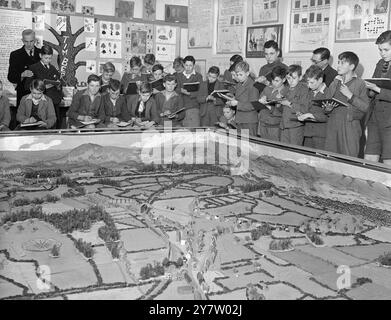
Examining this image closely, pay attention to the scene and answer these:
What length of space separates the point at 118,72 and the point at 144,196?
5.33 metres

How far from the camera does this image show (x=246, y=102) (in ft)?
23.9

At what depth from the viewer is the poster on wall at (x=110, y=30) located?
1002cm

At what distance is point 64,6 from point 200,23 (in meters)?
2.60

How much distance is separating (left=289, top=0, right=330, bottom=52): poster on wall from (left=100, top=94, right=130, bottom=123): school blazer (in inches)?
106

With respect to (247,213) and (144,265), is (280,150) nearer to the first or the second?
(247,213)

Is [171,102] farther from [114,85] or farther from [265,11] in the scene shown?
[265,11]

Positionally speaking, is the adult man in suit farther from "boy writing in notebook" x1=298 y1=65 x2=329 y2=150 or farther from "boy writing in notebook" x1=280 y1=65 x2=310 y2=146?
"boy writing in notebook" x1=298 y1=65 x2=329 y2=150

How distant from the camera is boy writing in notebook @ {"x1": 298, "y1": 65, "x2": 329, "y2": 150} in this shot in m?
6.28

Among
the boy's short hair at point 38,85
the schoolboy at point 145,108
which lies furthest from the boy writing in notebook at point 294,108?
the boy's short hair at point 38,85

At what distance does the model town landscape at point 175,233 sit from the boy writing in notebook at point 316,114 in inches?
32.0
